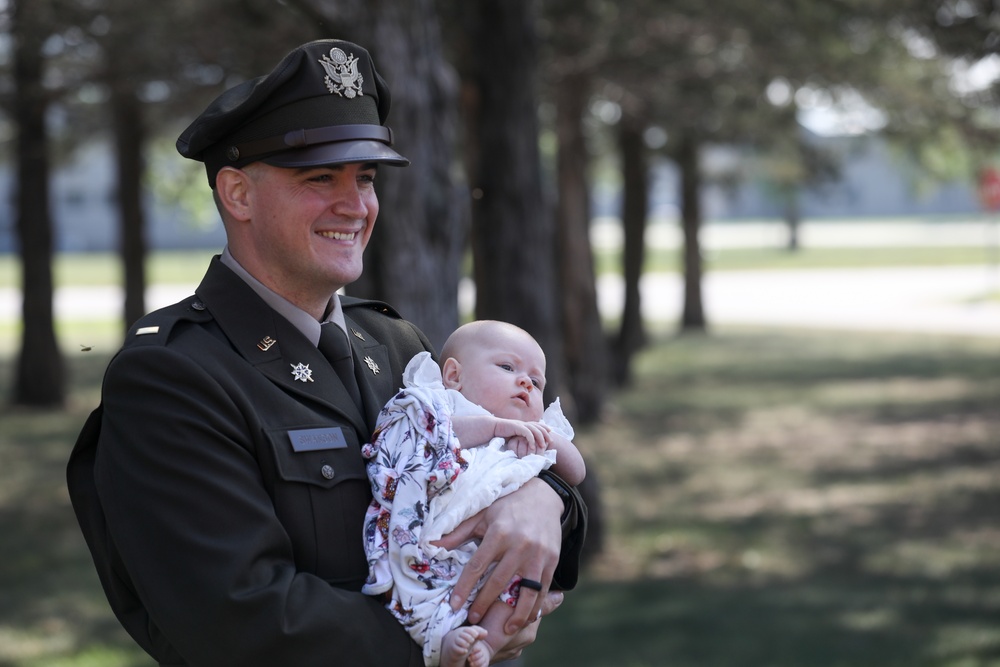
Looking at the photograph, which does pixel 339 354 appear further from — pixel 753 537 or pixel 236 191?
pixel 753 537

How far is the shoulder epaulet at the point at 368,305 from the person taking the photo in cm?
315

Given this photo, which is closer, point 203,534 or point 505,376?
point 203,534

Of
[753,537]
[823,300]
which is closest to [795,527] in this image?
[753,537]

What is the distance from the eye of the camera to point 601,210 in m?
106

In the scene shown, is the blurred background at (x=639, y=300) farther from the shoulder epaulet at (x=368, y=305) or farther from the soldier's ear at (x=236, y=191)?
the soldier's ear at (x=236, y=191)

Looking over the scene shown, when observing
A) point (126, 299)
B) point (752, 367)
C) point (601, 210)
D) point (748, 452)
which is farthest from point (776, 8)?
point (601, 210)

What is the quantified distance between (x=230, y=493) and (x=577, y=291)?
14.7 m

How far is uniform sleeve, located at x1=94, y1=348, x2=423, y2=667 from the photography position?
2285 millimetres

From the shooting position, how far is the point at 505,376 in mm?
2711

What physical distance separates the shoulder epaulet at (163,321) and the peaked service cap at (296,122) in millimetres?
251

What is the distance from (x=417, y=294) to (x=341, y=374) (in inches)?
123

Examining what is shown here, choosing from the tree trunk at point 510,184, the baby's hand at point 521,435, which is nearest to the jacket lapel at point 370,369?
the baby's hand at point 521,435

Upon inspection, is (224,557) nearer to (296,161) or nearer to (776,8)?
(296,161)

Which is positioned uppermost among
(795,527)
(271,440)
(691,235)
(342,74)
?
(342,74)
